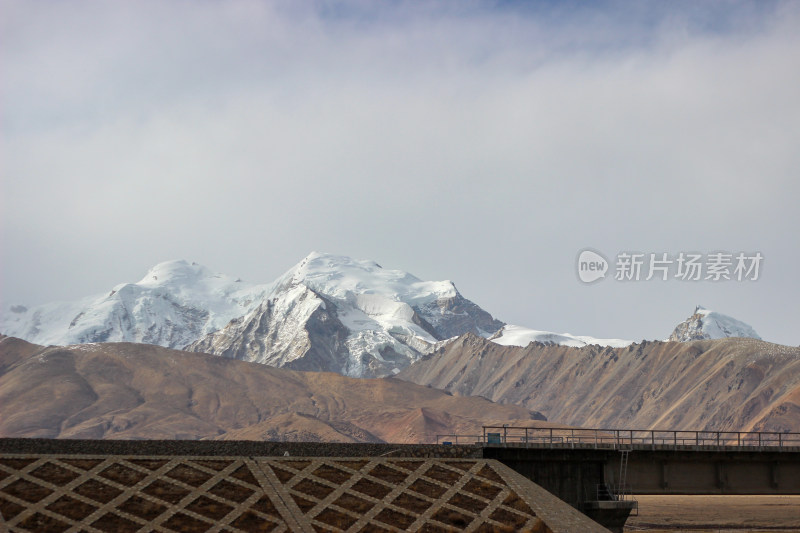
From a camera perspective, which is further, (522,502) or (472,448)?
(472,448)

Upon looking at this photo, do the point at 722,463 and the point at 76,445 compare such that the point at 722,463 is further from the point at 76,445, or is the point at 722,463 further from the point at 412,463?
the point at 76,445

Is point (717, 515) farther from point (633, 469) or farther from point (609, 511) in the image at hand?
point (609, 511)

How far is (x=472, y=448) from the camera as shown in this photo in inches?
2290

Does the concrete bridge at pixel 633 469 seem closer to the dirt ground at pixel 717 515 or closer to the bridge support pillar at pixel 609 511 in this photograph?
the bridge support pillar at pixel 609 511

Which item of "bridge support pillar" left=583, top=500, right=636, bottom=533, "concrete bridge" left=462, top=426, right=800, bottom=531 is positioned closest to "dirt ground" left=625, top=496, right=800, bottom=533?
"concrete bridge" left=462, top=426, right=800, bottom=531

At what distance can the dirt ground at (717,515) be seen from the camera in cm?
11256

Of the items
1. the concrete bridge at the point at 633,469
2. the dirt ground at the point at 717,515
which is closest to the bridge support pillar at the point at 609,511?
the concrete bridge at the point at 633,469

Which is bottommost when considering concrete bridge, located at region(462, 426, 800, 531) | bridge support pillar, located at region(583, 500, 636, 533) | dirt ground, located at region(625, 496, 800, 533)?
dirt ground, located at region(625, 496, 800, 533)

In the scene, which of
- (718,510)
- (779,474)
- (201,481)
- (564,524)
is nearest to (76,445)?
(201,481)

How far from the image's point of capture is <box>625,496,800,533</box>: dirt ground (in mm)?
112562

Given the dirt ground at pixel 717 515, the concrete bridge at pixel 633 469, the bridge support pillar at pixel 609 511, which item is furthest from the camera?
the dirt ground at pixel 717 515

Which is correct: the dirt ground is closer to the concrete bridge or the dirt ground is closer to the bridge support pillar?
the concrete bridge

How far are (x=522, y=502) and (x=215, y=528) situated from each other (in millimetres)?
16295

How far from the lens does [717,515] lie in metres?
126
